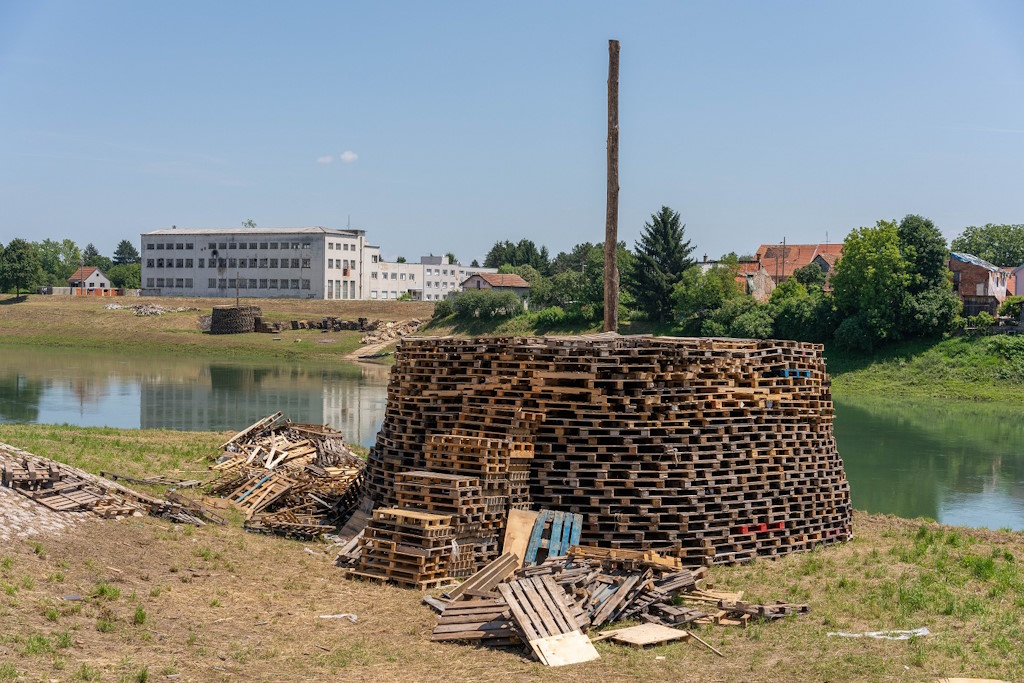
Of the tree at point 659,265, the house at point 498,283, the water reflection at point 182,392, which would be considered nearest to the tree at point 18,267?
the water reflection at point 182,392

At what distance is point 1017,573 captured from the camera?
1811cm

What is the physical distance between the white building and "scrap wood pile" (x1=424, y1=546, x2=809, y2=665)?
98667mm

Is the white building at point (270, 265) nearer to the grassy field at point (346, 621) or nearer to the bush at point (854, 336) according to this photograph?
the bush at point (854, 336)

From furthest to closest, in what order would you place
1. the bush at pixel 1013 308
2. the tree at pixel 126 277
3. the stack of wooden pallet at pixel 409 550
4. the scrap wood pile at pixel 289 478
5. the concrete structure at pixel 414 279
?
the tree at pixel 126 277, the concrete structure at pixel 414 279, the bush at pixel 1013 308, the scrap wood pile at pixel 289 478, the stack of wooden pallet at pixel 409 550

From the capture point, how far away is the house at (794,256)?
109 meters

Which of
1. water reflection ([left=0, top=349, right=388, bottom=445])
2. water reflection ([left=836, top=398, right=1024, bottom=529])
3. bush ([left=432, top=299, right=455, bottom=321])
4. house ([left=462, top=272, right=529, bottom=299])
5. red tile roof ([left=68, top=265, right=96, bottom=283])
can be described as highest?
red tile roof ([left=68, top=265, right=96, bottom=283])

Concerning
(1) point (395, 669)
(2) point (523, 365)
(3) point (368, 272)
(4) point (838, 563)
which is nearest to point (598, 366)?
(2) point (523, 365)

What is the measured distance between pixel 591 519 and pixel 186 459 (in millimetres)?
15252

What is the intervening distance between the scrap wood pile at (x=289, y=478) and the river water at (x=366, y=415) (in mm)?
7581

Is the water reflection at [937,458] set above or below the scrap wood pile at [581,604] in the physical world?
below

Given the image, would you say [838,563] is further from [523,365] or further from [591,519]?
[523,365]

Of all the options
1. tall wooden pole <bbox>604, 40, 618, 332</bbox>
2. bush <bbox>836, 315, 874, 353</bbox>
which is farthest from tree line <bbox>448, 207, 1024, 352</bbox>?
tall wooden pole <bbox>604, 40, 618, 332</bbox>

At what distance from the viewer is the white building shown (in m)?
115

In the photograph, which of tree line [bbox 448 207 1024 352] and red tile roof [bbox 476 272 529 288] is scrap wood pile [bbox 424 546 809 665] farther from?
red tile roof [bbox 476 272 529 288]
